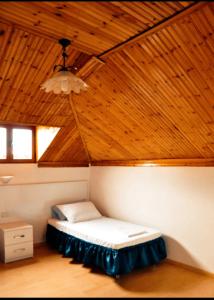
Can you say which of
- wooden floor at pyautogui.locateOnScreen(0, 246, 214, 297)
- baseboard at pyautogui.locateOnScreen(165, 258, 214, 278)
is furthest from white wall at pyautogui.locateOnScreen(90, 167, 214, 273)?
wooden floor at pyautogui.locateOnScreen(0, 246, 214, 297)

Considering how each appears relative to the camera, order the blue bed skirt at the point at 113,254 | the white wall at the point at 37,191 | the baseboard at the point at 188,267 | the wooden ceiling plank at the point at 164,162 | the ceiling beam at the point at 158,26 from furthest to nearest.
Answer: the white wall at the point at 37,191
the wooden ceiling plank at the point at 164,162
the baseboard at the point at 188,267
the blue bed skirt at the point at 113,254
the ceiling beam at the point at 158,26

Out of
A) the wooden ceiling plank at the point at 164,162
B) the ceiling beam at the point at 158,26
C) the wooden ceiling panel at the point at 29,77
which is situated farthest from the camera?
the wooden ceiling plank at the point at 164,162

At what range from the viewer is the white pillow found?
184 inches

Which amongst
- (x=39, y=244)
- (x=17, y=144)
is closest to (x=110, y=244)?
(x=39, y=244)

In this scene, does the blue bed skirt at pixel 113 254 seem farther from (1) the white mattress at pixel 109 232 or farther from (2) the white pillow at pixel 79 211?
(2) the white pillow at pixel 79 211

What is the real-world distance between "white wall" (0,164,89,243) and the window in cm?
16

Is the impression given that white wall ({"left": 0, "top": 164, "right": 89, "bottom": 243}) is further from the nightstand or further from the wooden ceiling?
the wooden ceiling

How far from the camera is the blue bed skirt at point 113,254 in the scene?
349 cm

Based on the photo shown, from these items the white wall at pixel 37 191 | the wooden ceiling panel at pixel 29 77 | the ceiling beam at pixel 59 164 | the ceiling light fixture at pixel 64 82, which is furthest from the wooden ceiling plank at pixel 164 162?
the ceiling light fixture at pixel 64 82

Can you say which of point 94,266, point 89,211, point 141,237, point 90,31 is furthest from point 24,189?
point 90,31

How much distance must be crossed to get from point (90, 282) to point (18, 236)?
1383 mm

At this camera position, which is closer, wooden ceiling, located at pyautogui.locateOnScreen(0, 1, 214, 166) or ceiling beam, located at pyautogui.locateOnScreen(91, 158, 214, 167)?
wooden ceiling, located at pyautogui.locateOnScreen(0, 1, 214, 166)

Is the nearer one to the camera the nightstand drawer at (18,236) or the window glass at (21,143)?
the nightstand drawer at (18,236)

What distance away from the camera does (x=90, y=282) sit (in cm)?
341
